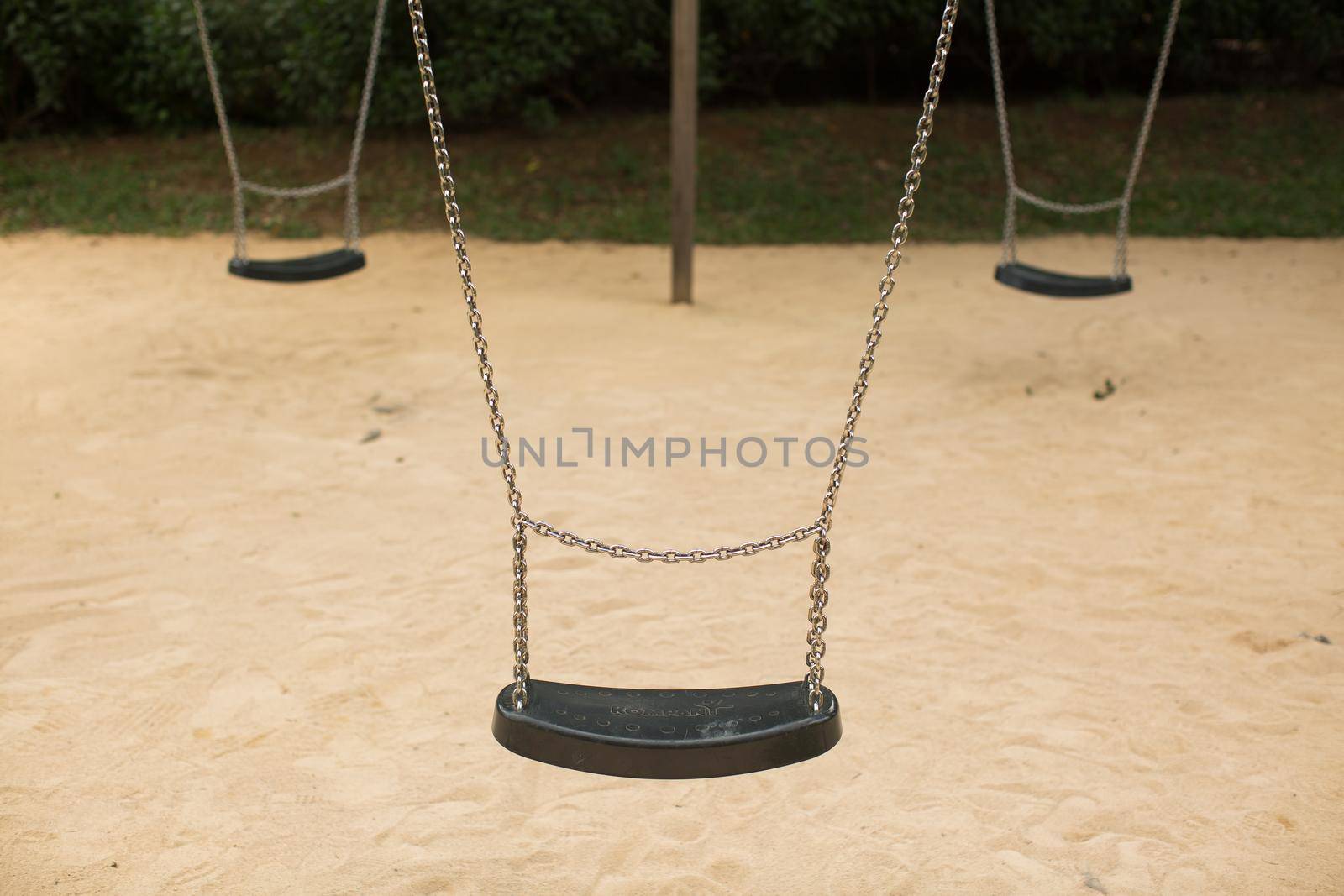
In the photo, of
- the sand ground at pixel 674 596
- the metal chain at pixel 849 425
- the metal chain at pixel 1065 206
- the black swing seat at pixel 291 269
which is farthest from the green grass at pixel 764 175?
the metal chain at pixel 849 425

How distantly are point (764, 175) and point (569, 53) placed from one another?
176cm

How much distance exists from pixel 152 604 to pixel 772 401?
2.60m

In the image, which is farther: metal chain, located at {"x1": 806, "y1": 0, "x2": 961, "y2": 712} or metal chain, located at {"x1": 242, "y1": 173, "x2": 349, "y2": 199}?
metal chain, located at {"x1": 242, "y1": 173, "x2": 349, "y2": 199}

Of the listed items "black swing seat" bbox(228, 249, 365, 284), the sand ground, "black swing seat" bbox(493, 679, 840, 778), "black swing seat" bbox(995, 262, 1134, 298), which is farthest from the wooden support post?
"black swing seat" bbox(493, 679, 840, 778)

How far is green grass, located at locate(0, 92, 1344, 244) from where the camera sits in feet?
25.9

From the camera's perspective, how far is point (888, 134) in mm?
9250

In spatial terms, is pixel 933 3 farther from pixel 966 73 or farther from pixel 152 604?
pixel 152 604

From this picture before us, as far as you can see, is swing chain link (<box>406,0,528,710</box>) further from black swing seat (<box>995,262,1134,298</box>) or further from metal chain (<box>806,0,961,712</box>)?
black swing seat (<box>995,262,1134,298</box>)

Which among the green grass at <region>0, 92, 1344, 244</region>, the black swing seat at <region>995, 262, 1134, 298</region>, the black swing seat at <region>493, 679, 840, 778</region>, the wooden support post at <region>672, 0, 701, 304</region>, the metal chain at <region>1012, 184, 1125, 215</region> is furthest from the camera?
the green grass at <region>0, 92, 1344, 244</region>

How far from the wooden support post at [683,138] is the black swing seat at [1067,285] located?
1935mm

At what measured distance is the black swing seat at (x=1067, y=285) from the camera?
452cm

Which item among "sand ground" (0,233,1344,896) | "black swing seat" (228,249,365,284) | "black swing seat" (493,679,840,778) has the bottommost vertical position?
"sand ground" (0,233,1344,896)

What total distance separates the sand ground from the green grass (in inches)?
77.3

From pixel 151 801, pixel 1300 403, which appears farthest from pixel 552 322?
pixel 151 801
